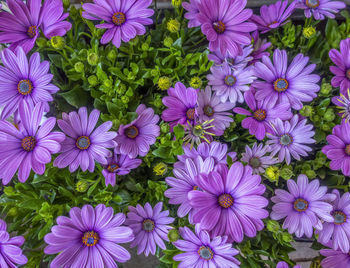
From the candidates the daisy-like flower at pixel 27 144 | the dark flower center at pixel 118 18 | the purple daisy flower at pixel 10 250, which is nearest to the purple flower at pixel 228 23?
the dark flower center at pixel 118 18

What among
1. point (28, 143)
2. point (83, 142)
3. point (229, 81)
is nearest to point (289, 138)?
point (229, 81)

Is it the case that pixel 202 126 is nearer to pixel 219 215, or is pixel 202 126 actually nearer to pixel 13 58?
pixel 219 215

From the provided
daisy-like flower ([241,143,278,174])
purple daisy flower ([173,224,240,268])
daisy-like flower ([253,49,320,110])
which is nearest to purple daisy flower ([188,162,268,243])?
purple daisy flower ([173,224,240,268])

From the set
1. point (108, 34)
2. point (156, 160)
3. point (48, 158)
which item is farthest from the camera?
point (156, 160)

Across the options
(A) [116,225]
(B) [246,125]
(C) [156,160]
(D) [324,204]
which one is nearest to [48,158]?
(A) [116,225]

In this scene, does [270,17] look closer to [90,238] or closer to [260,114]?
[260,114]

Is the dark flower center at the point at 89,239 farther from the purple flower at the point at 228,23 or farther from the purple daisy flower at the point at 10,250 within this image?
the purple flower at the point at 228,23

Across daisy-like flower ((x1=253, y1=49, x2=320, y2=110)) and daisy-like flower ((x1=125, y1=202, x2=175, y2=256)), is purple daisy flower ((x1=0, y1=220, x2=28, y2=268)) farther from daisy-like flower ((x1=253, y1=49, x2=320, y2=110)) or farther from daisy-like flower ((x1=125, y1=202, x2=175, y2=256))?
daisy-like flower ((x1=253, y1=49, x2=320, y2=110))
